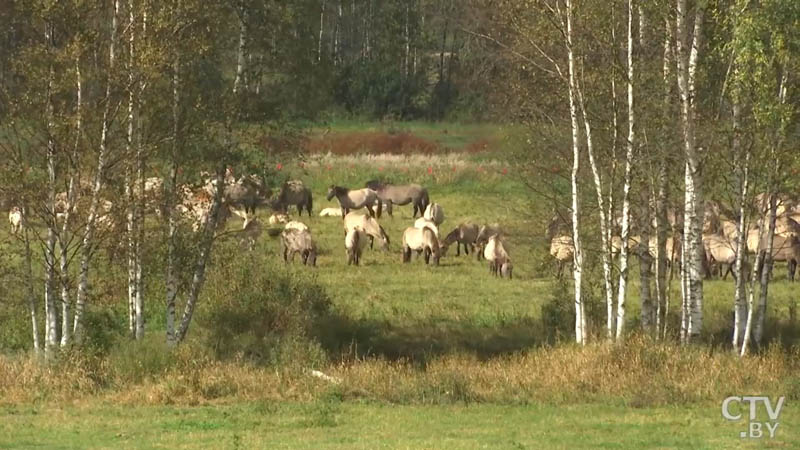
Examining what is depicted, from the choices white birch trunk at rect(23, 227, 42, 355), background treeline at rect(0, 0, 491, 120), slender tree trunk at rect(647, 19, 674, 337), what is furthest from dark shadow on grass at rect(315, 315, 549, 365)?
white birch trunk at rect(23, 227, 42, 355)

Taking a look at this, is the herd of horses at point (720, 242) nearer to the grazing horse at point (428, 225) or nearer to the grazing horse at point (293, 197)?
the grazing horse at point (428, 225)

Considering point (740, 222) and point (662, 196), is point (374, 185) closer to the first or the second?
point (662, 196)

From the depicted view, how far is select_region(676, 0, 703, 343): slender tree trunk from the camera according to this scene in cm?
2455

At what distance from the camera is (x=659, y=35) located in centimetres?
2708

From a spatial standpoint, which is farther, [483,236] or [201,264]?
[483,236]

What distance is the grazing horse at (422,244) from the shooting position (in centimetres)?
3922

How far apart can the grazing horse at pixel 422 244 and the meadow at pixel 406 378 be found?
3.73m

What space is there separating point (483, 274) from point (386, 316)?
7378 millimetres

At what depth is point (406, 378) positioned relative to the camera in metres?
22.2

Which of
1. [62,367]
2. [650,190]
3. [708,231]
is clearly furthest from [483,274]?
[62,367]

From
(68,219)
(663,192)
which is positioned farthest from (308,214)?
(68,219)

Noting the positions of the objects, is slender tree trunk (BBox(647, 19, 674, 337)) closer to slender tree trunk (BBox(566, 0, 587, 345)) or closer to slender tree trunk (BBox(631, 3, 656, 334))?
slender tree trunk (BBox(631, 3, 656, 334))

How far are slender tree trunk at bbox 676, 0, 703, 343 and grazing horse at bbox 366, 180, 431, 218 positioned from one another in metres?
26.3
